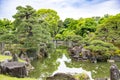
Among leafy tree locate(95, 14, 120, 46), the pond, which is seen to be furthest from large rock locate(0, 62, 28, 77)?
leafy tree locate(95, 14, 120, 46)

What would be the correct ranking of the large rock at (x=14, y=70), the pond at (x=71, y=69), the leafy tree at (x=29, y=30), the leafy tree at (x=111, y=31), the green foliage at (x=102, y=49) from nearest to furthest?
the large rock at (x=14, y=70)
the pond at (x=71, y=69)
the leafy tree at (x=29, y=30)
the green foliage at (x=102, y=49)
the leafy tree at (x=111, y=31)

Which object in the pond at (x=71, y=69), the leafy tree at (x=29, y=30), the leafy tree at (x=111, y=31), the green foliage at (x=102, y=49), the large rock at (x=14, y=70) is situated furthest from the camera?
the leafy tree at (x=111, y=31)

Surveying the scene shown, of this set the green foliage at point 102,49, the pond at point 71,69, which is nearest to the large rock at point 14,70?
the pond at point 71,69

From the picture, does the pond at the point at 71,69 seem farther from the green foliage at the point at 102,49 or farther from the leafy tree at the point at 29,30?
the leafy tree at the point at 29,30

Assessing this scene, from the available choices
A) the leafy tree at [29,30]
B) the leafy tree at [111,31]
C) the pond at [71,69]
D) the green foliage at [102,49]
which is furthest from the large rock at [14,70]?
the leafy tree at [111,31]

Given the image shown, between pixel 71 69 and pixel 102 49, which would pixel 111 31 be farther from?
pixel 71 69

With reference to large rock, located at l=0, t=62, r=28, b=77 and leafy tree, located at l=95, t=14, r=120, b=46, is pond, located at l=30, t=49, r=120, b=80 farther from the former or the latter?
leafy tree, located at l=95, t=14, r=120, b=46

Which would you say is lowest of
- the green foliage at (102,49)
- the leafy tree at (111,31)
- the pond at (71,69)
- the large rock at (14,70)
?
the pond at (71,69)

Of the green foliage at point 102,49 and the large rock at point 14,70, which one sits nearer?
the large rock at point 14,70

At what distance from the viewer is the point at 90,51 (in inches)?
1015

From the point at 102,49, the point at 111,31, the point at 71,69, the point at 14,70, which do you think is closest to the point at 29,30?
the point at 71,69

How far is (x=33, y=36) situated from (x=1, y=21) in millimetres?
31433

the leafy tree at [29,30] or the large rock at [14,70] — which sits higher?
the leafy tree at [29,30]

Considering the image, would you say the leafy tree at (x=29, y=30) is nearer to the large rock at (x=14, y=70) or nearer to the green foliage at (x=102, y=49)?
the green foliage at (x=102, y=49)
